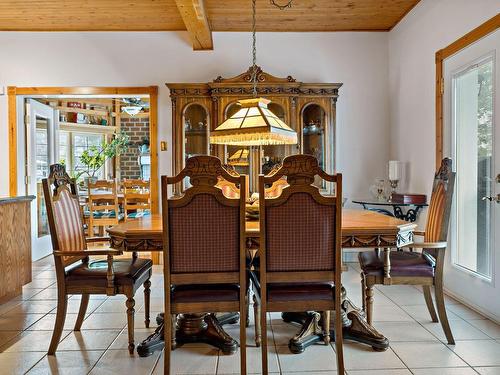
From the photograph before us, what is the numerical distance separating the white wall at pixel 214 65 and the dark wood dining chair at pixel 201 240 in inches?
114

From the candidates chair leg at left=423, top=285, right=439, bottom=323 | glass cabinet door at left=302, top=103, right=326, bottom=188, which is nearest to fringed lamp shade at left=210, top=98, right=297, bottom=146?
chair leg at left=423, top=285, right=439, bottom=323

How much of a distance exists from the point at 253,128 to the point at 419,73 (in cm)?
234

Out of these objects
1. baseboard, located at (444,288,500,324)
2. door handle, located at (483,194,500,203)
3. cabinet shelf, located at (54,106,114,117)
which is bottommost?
baseboard, located at (444,288,500,324)

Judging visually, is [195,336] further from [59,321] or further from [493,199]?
[493,199]

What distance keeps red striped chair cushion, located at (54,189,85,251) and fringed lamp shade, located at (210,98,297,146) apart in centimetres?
100

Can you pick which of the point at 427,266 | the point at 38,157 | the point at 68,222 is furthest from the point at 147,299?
the point at 38,157

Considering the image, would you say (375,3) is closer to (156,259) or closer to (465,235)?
(465,235)

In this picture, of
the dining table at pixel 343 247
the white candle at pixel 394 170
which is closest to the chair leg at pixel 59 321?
the dining table at pixel 343 247

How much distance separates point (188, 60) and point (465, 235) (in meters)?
3.38

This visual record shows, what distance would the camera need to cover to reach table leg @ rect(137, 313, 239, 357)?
237 cm

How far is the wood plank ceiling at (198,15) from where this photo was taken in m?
3.97

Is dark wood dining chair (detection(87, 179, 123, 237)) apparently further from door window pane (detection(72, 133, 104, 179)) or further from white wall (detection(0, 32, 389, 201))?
door window pane (detection(72, 133, 104, 179))

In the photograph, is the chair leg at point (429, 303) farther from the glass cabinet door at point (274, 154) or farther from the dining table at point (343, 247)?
the glass cabinet door at point (274, 154)

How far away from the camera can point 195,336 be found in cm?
247
